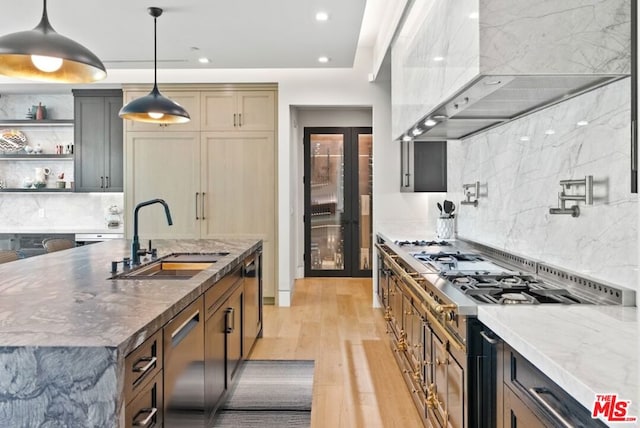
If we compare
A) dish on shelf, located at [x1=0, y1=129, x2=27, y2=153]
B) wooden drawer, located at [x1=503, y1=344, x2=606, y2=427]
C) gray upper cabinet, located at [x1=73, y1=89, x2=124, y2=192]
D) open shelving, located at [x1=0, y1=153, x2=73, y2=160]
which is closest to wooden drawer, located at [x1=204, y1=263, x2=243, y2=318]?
wooden drawer, located at [x1=503, y1=344, x2=606, y2=427]

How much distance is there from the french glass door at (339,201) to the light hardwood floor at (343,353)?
0.99 meters

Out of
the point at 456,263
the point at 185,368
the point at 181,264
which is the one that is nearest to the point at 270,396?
the point at 181,264

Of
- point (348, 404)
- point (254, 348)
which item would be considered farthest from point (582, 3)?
point (254, 348)

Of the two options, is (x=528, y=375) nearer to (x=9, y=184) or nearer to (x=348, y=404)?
(x=348, y=404)

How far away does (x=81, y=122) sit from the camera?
5488 millimetres

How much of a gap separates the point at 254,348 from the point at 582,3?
128 inches

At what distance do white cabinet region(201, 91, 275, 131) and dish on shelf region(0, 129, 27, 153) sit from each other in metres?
2.66

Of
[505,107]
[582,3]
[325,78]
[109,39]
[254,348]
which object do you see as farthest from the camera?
[325,78]

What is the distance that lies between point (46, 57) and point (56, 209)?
461 centimetres

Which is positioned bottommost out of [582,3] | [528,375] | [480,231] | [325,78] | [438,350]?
[438,350]

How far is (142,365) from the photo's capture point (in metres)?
1.36

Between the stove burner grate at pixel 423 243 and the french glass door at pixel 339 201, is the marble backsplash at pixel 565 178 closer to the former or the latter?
the stove burner grate at pixel 423 243

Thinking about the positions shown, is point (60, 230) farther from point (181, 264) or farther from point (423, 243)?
point (423, 243)

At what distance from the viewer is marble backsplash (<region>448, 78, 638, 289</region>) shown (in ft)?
5.42
